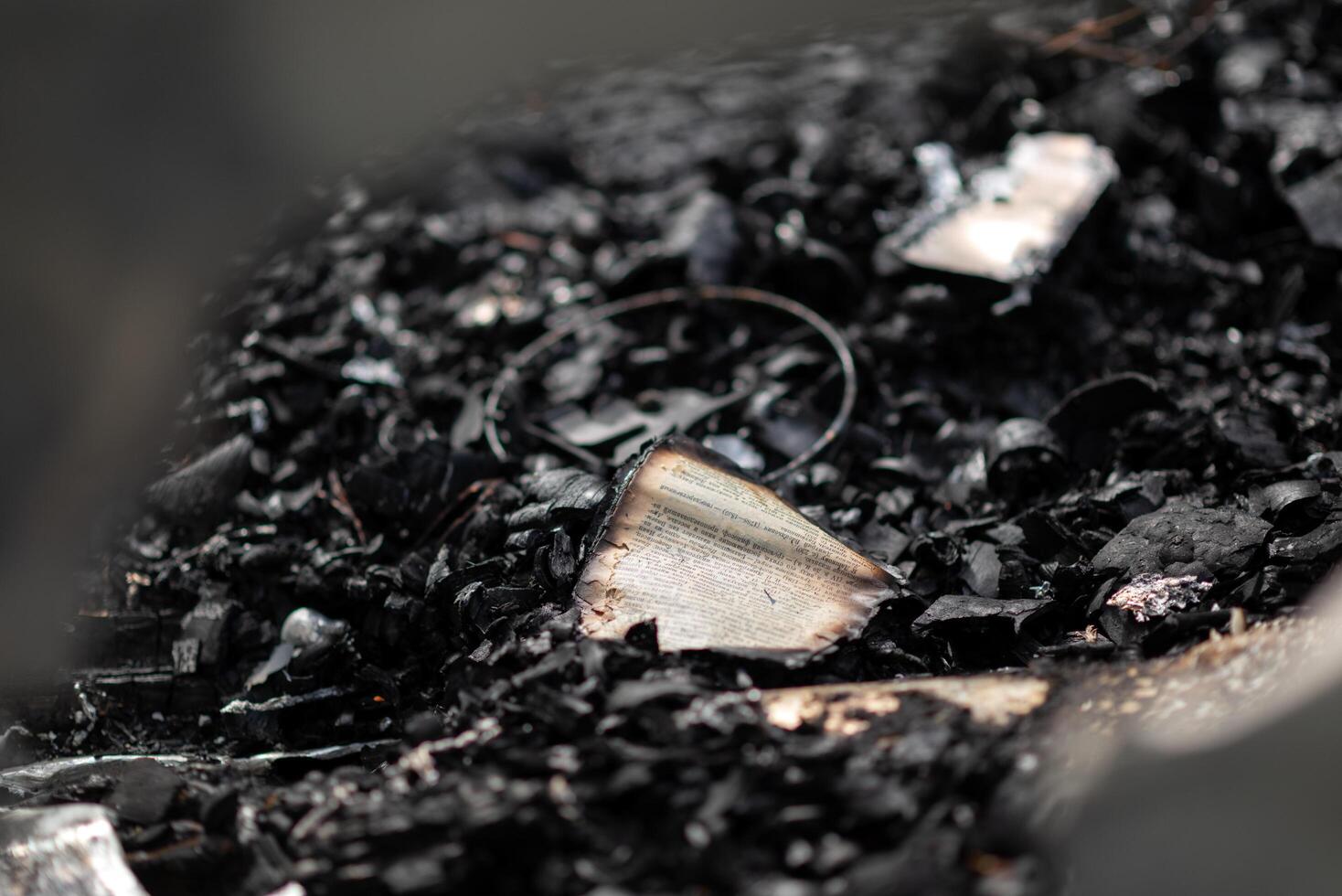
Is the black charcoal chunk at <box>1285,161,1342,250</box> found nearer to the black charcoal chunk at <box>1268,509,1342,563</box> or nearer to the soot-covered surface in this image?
the soot-covered surface

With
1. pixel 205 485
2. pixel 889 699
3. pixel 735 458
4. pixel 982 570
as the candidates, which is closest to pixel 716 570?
pixel 889 699

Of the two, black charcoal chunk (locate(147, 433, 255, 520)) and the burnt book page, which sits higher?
black charcoal chunk (locate(147, 433, 255, 520))

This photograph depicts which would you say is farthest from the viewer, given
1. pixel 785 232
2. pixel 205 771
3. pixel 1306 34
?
pixel 1306 34

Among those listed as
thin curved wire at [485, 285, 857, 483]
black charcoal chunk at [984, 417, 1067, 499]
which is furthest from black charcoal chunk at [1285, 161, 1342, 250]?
thin curved wire at [485, 285, 857, 483]

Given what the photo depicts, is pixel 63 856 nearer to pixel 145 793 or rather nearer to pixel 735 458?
pixel 145 793

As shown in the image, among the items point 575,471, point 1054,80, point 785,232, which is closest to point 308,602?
point 575,471

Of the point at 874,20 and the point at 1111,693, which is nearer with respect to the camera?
the point at 1111,693

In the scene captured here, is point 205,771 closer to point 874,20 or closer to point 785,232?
point 785,232
